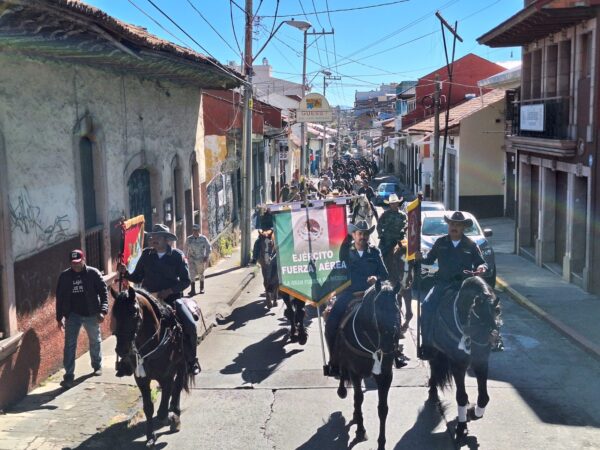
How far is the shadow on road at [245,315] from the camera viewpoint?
12.7 metres

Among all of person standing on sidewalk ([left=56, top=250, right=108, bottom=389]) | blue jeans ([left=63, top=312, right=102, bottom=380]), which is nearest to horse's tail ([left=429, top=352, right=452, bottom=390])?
person standing on sidewalk ([left=56, top=250, right=108, bottom=389])

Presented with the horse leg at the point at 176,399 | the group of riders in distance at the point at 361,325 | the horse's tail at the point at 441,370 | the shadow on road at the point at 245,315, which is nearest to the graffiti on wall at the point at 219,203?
the shadow on road at the point at 245,315

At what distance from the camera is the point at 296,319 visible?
11.1 metres

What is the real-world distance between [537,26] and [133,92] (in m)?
10.1

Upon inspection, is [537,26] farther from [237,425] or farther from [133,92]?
[237,425]

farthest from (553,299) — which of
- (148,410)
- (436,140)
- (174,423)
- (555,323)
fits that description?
(436,140)

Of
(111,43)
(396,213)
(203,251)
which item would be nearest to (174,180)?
(203,251)

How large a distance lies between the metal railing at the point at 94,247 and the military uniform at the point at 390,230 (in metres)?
4.63

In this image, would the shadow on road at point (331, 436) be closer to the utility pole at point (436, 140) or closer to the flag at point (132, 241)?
the flag at point (132, 241)

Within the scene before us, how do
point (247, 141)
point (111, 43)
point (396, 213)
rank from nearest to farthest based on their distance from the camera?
point (111, 43) < point (396, 213) < point (247, 141)

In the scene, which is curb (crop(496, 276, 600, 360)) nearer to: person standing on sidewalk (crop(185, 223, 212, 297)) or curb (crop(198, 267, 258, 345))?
curb (crop(198, 267, 258, 345))

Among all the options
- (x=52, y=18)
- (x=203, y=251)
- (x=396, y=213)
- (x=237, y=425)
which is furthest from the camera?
(x=203, y=251)

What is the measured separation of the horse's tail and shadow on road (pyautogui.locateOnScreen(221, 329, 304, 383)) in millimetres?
2501

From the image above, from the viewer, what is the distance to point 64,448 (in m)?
6.79
